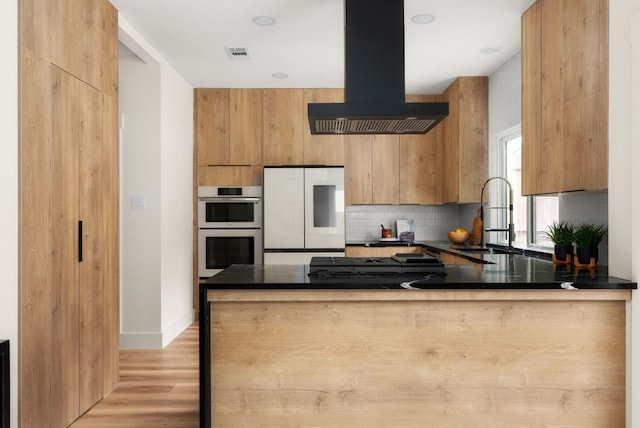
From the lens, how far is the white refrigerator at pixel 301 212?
552 cm

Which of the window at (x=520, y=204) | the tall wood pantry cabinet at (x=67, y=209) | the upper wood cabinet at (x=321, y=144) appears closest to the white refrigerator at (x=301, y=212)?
the upper wood cabinet at (x=321, y=144)

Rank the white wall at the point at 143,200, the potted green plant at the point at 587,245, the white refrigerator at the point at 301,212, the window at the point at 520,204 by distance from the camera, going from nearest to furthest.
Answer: the potted green plant at the point at 587,245
the window at the point at 520,204
the white wall at the point at 143,200
the white refrigerator at the point at 301,212

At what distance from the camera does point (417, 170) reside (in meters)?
6.01

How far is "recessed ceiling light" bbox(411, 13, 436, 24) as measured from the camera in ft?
12.2

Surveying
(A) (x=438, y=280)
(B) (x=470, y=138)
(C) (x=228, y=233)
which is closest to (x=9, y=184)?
(A) (x=438, y=280)

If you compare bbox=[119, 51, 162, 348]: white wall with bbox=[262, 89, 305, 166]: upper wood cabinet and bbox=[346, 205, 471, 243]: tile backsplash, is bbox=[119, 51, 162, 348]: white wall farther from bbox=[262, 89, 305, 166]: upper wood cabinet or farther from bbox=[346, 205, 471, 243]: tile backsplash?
bbox=[346, 205, 471, 243]: tile backsplash

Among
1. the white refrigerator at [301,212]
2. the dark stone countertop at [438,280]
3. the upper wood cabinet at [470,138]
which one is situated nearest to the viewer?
the dark stone countertop at [438,280]

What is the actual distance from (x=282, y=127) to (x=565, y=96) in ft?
11.0

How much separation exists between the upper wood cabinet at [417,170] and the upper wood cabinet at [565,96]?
2373 millimetres

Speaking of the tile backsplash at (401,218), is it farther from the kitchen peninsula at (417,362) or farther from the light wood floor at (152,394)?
the kitchen peninsula at (417,362)

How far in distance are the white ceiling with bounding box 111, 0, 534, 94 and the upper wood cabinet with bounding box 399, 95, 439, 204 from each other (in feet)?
2.34

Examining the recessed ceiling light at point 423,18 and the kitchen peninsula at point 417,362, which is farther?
the recessed ceiling light at point 423,18

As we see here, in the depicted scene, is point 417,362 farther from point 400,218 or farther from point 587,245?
point 400,218

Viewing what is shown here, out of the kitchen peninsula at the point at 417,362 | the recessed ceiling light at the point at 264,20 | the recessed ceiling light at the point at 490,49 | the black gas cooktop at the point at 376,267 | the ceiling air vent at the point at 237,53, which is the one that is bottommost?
the kitchen peninsula at the point at 417,362
